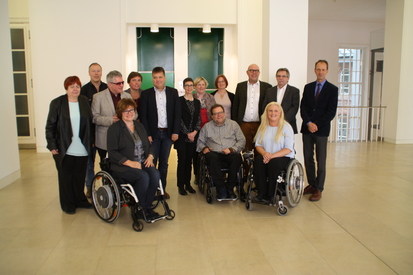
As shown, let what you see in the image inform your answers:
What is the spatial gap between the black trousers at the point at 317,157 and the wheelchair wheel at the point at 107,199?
2308mm

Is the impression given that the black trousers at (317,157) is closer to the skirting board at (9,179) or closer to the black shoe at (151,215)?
the black shoe at (151,215)

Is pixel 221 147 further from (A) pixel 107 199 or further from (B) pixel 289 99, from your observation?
(A) pixel 107 199

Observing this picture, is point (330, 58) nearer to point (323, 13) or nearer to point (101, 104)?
point (323, 13)

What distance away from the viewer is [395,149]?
7.27 metres

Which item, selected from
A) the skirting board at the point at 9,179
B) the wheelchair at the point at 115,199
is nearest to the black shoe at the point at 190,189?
the wheelchair at the point at 115,199

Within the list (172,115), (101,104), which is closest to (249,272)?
(172,115)

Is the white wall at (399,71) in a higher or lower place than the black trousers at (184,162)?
higher

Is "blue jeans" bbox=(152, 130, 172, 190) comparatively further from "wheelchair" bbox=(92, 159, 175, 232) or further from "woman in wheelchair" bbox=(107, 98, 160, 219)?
"wheelchair" bbox=(92, 159, 175, 232)

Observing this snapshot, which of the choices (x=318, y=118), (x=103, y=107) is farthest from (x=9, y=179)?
(x=318, y=118)

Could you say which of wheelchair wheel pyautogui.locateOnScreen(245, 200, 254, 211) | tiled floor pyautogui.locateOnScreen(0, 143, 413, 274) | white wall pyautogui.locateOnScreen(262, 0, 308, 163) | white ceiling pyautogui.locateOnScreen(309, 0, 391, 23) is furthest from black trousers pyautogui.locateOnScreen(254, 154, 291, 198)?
white ceiling pyautogui.locateOnScreen(309, 0, 391, 23)

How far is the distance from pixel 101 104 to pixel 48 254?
1.63 metres

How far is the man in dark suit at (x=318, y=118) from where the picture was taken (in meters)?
3.94

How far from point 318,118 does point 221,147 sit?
1.19 m

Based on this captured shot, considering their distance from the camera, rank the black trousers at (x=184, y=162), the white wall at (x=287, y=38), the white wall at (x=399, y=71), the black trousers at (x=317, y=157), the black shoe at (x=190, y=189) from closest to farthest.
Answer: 1. the black trousers at (x=317, y=157)
2. the black trousers at (x=184, y=162)
3. the black shoe at (x=190, y=189)
4. the white wall at (x=287, y=38)
5. the white wall at (x=399, y=71)
